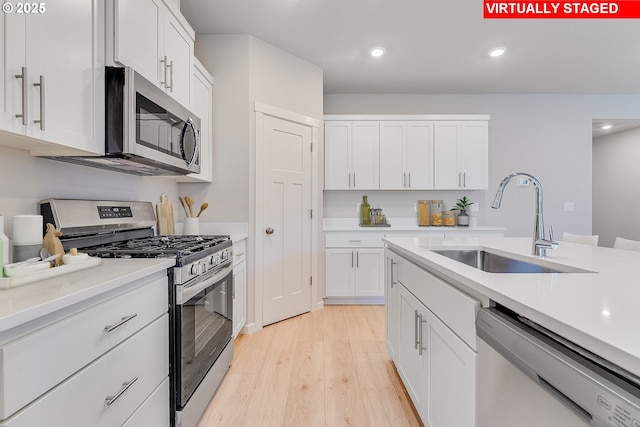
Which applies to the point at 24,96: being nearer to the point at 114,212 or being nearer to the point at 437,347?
the point at 114,212

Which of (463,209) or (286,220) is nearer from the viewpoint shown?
(286,220)

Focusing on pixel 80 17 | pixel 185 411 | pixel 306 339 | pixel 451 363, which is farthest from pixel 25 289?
pixel 306 339

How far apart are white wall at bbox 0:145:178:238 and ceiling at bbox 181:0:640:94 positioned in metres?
1.58

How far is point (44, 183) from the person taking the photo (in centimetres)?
140

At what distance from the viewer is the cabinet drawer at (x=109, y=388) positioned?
736 millimetres

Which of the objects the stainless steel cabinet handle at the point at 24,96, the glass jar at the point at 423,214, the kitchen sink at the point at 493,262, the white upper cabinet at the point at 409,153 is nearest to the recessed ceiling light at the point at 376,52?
the white upper cabinet at the point at 409,153

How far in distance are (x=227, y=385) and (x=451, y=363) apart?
4.73ft

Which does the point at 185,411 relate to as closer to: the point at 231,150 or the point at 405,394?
the point at 405,394

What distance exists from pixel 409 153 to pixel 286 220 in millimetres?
1862

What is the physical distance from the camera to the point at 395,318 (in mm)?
1930

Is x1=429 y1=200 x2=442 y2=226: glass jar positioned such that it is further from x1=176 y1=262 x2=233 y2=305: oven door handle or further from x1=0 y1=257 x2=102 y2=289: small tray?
x1=0 y1=257 x2=102 y2=289: small tray

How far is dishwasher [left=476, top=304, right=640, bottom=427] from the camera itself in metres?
0.48

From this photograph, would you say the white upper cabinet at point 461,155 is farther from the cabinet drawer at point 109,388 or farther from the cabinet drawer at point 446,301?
the cabinet drawer at point 109,388

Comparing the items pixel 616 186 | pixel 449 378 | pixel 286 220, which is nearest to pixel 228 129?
pixel 286 220
